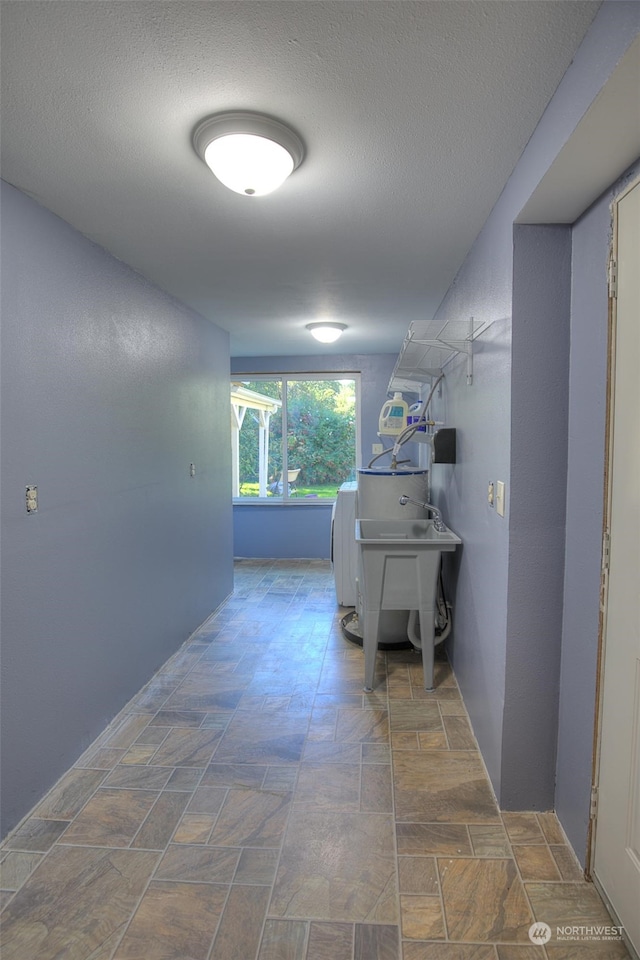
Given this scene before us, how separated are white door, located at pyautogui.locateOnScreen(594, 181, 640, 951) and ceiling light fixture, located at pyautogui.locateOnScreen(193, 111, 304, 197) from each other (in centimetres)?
98

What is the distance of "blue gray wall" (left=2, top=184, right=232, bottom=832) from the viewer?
6.32ft

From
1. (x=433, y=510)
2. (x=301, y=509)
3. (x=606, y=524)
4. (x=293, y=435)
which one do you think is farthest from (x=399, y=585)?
(x=293, y=435)

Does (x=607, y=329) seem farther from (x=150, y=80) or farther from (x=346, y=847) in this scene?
(x=346, y=847)

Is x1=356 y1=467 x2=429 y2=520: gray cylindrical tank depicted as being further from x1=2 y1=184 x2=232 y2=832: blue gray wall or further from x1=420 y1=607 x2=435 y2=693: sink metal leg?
x1=2 y1=184 x2=232 y2=832: blue gray wall

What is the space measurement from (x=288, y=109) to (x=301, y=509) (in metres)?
4.90

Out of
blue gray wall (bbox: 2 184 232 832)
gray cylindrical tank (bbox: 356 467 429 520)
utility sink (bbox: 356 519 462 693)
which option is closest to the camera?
blue gray wall (bbox: 2 184 232 832)

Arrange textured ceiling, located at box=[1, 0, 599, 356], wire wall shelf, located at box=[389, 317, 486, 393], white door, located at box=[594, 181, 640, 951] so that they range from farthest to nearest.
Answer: wire wall shelf, located at box=[389, 317, 486, 393]
white door, located at box=[594, 181, 640, 951]
textured ceiling, located at box=[1, 0, 599, 356]

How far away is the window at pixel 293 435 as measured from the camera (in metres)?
6.18

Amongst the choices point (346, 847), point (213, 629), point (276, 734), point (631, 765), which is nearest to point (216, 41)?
point (631, 765)

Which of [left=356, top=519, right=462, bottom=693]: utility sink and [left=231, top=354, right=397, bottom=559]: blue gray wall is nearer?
[left=356, top=519, right=462, bottom=693]: utility sink

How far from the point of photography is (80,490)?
2355 millimetres

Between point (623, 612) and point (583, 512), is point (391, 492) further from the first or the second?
point (623, 612)

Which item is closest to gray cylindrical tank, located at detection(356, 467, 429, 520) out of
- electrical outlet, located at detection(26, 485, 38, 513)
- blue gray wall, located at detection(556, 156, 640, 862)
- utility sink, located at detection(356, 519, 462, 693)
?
utility sink, located at detection(356, 519, 462, 693)

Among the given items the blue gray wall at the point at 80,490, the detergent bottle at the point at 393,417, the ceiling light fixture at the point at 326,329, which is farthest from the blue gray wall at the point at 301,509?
the blue gray wall at the point at 80,490
